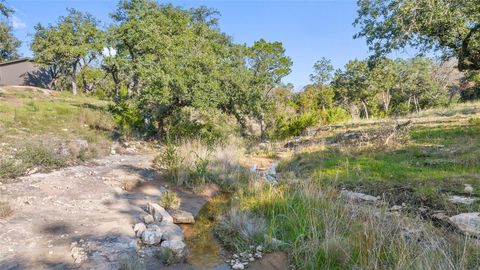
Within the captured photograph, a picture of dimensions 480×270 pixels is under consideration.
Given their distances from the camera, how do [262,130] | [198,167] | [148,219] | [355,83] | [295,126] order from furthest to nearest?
[355,83] → [295,126] → [262,130] → [198,167] → [148,219]

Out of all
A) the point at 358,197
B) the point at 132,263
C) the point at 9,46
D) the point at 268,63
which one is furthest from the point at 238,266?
the point at 9,46

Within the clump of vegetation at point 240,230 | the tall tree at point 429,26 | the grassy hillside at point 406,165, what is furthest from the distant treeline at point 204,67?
the clump of vegetation at point 240,230

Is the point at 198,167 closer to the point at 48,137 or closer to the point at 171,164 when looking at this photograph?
the point at 171,164

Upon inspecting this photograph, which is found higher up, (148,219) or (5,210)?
(5,210)

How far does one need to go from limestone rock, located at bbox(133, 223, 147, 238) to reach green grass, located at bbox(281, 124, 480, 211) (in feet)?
8.73

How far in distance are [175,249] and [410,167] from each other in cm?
454

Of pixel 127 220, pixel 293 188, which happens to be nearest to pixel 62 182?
pixel 127 220

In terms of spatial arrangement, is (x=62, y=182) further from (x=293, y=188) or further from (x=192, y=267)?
(x=293, y=188)

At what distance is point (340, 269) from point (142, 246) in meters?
2.12

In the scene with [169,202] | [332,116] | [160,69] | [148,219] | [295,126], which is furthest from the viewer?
[332,116]

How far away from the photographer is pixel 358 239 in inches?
120

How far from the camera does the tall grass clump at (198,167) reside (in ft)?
21.7

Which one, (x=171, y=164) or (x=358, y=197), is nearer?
(x=358, y=197)

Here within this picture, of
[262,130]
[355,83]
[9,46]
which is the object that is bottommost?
[262,130]
